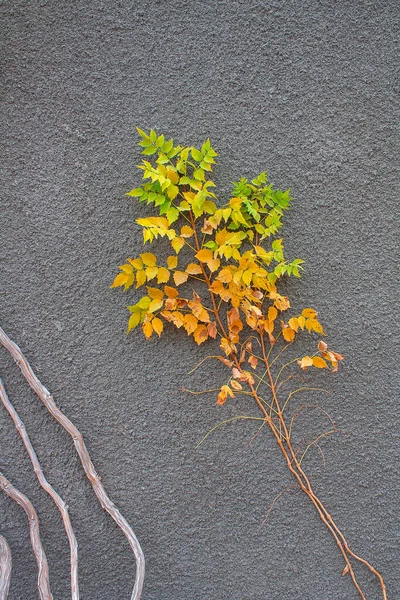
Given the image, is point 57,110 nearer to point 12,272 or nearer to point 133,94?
point 133,94

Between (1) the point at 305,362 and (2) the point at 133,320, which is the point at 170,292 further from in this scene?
(1) the point at 305,362

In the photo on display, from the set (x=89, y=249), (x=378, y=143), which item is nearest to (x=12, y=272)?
(x=89, y=249)

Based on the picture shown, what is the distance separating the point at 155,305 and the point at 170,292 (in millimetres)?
52

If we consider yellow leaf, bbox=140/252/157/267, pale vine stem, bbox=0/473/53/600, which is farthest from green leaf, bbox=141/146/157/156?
pale vine stem, bbox=0/473/53/600

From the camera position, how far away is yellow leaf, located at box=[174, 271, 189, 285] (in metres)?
1.20

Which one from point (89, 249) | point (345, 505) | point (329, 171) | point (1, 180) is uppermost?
point (1, 180)

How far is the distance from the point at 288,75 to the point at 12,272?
894mm

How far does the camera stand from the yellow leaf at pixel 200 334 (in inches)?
47.4

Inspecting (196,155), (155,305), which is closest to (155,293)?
(155,305)

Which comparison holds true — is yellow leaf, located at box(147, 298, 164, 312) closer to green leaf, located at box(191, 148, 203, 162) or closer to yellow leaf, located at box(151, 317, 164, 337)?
yellow leaf, located at box(151, 317, 164, 337)

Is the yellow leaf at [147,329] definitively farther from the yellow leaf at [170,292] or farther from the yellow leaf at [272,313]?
the yellow leaf at [272,313]

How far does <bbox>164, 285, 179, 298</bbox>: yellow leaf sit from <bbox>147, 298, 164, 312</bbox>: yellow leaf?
0.03m

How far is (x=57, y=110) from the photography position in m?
1.22

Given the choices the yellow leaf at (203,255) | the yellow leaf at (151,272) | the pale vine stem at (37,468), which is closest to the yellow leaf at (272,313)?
the yellow leaf at (203,255)
